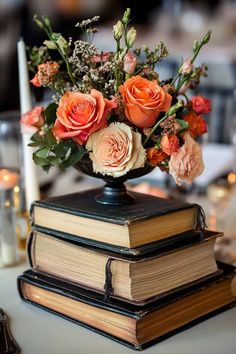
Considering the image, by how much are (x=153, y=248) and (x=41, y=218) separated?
0.20m

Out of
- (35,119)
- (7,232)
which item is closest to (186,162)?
(35,119)

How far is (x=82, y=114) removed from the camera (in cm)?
77

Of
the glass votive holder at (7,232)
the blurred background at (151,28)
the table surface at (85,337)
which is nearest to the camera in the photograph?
the table surface at (85,337)

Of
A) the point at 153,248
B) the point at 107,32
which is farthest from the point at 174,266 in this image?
the point at 107,32

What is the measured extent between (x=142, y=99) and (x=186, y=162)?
10 centimetres

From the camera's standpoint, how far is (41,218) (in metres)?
0.89

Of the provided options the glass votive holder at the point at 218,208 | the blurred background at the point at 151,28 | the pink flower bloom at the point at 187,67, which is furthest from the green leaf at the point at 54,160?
the blurred background at the point at 151,28

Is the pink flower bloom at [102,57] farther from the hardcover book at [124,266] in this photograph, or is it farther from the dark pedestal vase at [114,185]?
the hardcover book at [124,266]

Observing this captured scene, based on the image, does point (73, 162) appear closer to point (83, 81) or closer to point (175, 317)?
point (83, 81)

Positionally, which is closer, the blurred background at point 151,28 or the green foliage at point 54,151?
the green foliage at point 54,151

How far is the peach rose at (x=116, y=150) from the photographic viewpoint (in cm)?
77

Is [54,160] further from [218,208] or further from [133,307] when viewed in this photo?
[218,208]

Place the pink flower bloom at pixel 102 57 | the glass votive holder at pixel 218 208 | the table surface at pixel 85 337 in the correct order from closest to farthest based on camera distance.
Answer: the table surface at pixel 85 337 → the pink flower bloom at pixel 102 57 → the glass votive holder at pixel 218 208

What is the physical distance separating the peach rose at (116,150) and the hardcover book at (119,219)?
0.20ft
